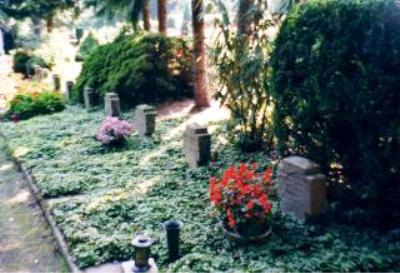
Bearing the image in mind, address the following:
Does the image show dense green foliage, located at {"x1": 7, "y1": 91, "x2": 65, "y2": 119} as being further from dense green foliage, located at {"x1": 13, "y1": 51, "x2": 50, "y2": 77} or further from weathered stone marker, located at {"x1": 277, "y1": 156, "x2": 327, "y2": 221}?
Answer: weathered stone marker, located at {"x1": 277, "y1": 156, "x2": 327, "y2": 221}

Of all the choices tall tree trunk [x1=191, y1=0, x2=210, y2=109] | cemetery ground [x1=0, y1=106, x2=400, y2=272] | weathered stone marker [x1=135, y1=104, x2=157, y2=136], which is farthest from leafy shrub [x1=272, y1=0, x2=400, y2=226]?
tall tree trunk [x1=191, y1=0, x2=210, y2=109]

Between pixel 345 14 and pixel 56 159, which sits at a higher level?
pixel 345 14

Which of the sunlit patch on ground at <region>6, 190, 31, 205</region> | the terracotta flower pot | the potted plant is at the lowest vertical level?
the sunlit patch on ground at <region>6, 190, 31, 205</region>

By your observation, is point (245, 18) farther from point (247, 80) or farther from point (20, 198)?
point (20, 198)

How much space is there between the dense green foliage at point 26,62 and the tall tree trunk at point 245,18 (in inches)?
705

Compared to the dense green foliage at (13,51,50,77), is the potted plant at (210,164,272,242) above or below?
below

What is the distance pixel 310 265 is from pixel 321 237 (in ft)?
2.06

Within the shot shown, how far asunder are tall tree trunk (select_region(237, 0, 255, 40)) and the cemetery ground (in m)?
2.20

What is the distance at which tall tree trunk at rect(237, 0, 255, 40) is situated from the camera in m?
9.02

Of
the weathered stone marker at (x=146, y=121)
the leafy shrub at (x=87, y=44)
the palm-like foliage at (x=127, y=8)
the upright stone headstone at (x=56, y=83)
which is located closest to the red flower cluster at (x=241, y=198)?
the weathered stone marker at (x=146, y=121)

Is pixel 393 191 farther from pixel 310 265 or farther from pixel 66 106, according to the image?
pixel 66 106

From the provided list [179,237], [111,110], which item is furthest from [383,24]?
[111,110]

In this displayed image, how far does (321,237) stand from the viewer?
5.63 metres

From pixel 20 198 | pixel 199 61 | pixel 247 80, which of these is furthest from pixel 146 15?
pixel 20 198
